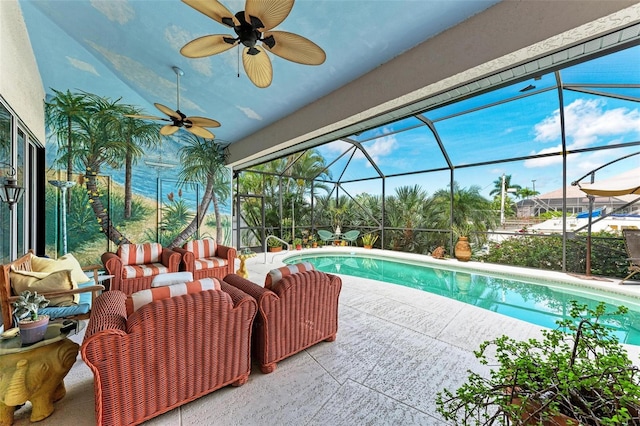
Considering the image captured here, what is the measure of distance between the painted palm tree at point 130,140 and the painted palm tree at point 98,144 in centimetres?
9

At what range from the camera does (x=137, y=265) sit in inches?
175

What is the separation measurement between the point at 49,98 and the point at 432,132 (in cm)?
847

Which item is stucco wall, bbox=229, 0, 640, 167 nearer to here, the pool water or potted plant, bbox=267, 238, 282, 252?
the pool water

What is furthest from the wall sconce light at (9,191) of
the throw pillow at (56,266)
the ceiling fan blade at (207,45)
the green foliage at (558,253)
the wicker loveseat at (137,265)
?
the green foliage at (558,253)

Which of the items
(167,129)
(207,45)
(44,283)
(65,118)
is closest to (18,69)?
(167,129)

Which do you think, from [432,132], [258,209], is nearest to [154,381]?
[432,132]

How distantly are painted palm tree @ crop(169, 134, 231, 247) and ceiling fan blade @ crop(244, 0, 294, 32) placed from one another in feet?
18.9

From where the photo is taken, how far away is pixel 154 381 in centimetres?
164

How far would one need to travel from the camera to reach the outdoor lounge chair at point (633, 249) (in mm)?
4848

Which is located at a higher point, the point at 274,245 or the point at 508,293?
the point at 274,245

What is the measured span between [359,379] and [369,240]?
7739 millimetres

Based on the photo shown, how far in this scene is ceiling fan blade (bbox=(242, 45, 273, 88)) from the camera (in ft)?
7.40

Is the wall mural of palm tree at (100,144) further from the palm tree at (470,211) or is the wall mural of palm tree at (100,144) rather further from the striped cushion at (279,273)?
the palm tree at (470,211)

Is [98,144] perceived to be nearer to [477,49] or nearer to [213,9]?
[213,9]
